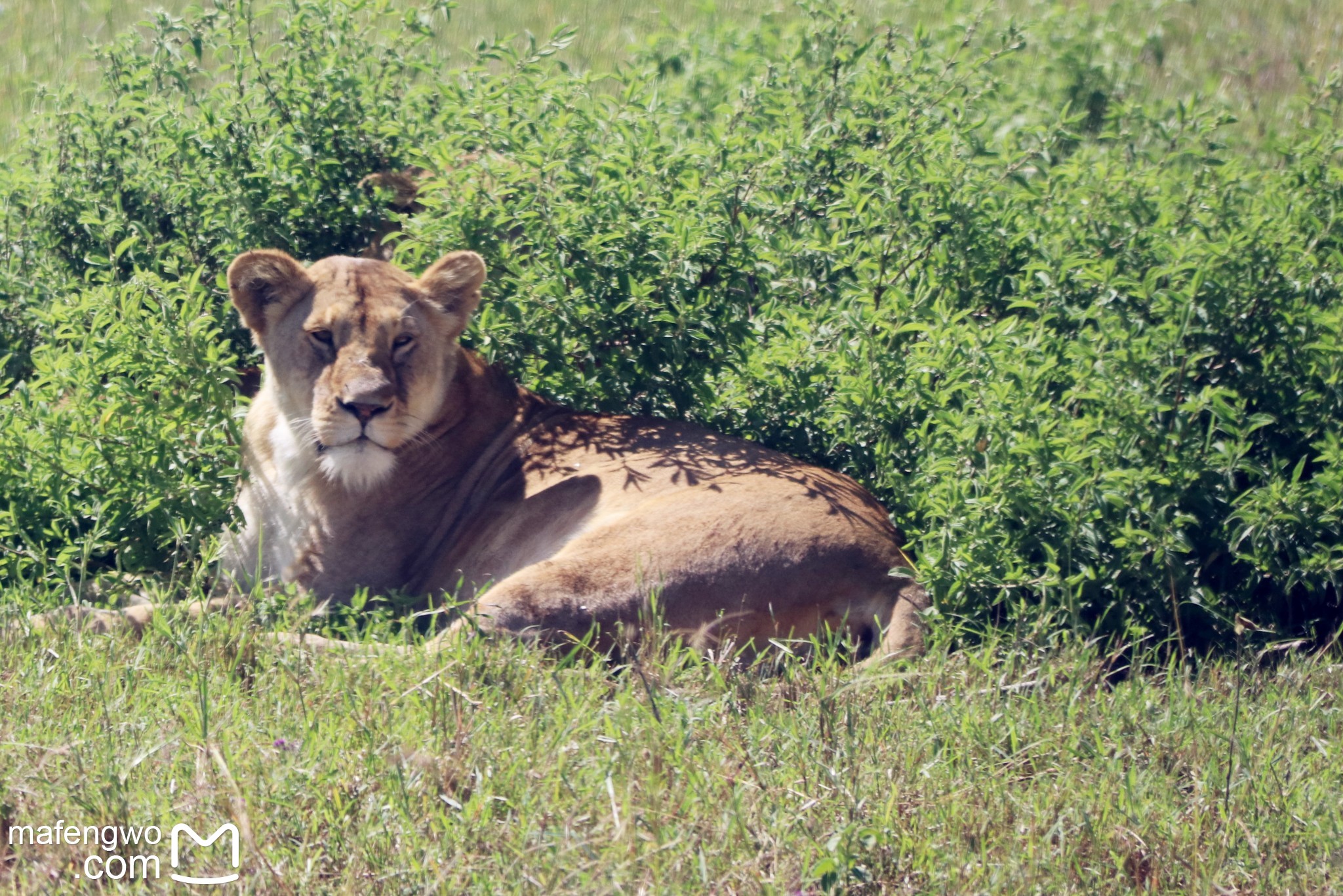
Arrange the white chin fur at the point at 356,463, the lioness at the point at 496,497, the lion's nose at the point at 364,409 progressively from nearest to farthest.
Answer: the lioness at the point at 496,497 → the lion's nose at the point at 364,409 → the white chin fur at the point at 356,463

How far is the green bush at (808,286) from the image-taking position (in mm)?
4055

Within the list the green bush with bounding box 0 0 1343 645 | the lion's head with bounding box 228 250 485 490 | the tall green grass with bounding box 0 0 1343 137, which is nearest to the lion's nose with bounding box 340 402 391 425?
the lion's head with bounding box 228 250 485 490

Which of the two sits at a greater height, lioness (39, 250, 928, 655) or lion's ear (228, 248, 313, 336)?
lion's ear (228, 248, 313, 336)

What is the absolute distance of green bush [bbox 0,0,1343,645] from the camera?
160 inches

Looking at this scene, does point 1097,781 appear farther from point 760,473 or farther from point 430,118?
point 430,118

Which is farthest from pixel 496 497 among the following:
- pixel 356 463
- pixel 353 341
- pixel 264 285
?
pixel 264 285

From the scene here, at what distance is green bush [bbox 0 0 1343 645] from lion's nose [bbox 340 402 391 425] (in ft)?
1.24

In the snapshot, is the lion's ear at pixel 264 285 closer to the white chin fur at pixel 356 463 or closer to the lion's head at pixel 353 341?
the lion's head at pixel 353 341

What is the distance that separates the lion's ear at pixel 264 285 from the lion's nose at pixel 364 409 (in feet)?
1.46

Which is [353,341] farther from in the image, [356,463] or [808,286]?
[808,286]

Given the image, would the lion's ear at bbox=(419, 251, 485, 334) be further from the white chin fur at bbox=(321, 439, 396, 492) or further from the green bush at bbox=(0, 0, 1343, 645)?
the white chin fur at bbox=(321, 439, 396, 492)

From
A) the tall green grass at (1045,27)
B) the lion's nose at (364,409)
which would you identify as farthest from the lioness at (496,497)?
the tall green grass at (1045,27)

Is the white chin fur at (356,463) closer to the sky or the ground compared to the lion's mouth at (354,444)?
closer to the ground

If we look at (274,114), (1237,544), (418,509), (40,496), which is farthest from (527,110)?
(1237,544)
